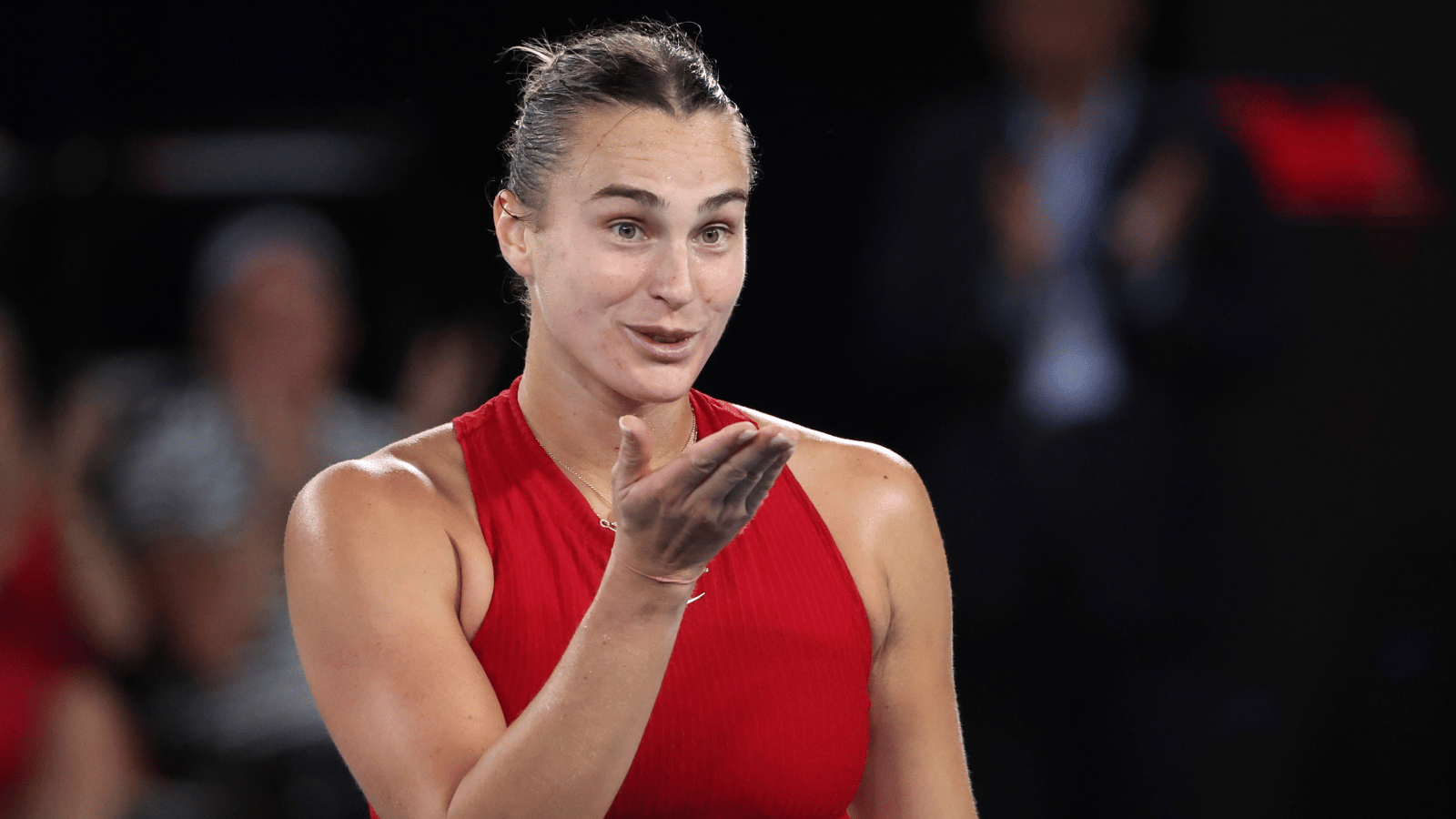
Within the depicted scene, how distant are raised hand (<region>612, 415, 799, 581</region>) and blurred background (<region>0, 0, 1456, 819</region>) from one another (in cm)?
171

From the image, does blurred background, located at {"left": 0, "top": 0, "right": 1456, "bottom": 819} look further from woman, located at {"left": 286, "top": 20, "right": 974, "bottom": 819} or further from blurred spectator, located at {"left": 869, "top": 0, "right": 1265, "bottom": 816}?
woman, located at {"left": 286, "top": 20, "right": 974, "bottom": 819}

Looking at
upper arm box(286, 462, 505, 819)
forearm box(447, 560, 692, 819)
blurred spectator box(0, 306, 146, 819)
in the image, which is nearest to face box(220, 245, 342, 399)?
blurred spectator box(0, 306, 146, 819)

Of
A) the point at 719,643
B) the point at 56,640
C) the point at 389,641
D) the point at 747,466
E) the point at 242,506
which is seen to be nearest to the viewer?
the point at 747,466

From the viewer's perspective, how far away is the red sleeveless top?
127cm

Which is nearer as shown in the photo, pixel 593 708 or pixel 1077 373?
pixel 593 708

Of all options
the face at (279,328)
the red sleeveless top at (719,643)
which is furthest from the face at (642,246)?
the face at (279,328)

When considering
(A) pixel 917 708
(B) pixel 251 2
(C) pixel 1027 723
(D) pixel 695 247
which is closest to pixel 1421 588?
(C) pixel 1027 723

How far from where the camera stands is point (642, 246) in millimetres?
1265

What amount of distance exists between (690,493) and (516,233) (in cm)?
39

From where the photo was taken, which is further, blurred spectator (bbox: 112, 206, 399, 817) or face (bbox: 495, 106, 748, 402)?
blurred spectator (bbox: 112, 206, 399, 817)

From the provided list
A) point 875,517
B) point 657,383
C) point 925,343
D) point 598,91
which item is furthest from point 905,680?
point 925,343

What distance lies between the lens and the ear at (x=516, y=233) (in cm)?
134

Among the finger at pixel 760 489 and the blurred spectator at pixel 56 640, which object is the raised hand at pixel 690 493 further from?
the blurred spectator at pixel 56 640

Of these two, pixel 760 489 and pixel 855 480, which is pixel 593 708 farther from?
pixel 855 480
